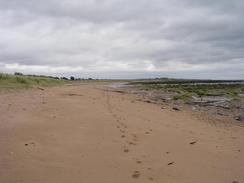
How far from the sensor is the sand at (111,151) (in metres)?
4.91

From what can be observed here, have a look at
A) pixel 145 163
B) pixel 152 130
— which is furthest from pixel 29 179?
pixel 152 130

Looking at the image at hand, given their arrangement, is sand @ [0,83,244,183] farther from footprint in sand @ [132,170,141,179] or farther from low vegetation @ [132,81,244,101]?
low vegetation @ [132,81,244,101]

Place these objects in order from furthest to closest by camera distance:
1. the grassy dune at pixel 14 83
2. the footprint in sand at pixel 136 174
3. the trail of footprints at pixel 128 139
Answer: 1. the grassy dune at pixel 14 83
2. the trail of footprints at pixel 128 139
3. the footprint in sand at pixel 136 174

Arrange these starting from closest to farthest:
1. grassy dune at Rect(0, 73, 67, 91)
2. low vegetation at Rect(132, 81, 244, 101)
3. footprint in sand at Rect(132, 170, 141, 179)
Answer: footprint in sand at Rect(132, 170, 141, 179)
grassy dune at Rect(0, 73, 67, 91)
low vegetation at Rect(132, 81, 244, 101)

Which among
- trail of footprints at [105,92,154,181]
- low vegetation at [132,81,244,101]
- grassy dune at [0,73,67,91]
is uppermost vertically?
grassy dune at [0,73,67,91]

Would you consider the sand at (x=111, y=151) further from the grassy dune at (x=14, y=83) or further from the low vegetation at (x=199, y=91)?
the grassy dune at (x=14, y=83)

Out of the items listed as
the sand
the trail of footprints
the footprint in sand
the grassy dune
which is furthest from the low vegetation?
the footprint in sand

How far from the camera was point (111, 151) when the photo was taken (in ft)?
20.1

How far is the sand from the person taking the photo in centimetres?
491

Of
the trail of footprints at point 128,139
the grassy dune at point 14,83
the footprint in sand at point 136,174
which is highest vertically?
the grassy dune at point 14,83

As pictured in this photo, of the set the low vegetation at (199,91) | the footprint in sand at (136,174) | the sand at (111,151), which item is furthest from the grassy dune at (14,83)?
the footprint in sand at (136,174)

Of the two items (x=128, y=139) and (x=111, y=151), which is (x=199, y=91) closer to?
(x=128, y=139)

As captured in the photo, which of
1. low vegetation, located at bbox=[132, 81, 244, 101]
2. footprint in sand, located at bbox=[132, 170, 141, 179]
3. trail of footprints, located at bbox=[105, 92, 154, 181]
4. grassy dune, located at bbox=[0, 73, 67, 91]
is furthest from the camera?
low vegetation, located at bbox=[132, 81, 244, 101]

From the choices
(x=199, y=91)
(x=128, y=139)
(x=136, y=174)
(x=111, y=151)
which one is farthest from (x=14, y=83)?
(x=136, y=174)
